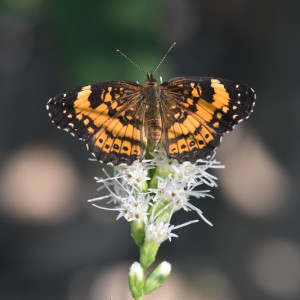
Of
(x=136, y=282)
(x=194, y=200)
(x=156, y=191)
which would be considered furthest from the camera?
(x=194, y=200)

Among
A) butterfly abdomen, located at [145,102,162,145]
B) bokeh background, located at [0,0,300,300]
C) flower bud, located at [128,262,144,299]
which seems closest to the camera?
flower bud, located at [128,262,144,299]

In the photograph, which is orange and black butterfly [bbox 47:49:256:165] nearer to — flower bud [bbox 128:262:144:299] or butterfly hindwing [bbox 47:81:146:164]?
butterfly hindwing [bbox 47:81:146:164]

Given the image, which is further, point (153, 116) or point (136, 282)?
point (153, 116)

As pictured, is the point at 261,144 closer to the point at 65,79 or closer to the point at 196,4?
the point at 196,4

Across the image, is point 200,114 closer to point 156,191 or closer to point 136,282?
point 156,191

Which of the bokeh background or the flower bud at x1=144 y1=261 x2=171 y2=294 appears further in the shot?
the bokeh background

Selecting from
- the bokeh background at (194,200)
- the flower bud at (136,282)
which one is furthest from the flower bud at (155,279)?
the bokeh background at (194,200)

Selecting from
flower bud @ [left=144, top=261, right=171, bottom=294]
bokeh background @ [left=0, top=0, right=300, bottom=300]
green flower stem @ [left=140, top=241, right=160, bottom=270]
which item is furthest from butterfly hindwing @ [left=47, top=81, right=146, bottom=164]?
bokeh background @ [left=0, top=0, right=300, bottom=300]

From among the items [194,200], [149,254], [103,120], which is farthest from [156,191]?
[194,200]
